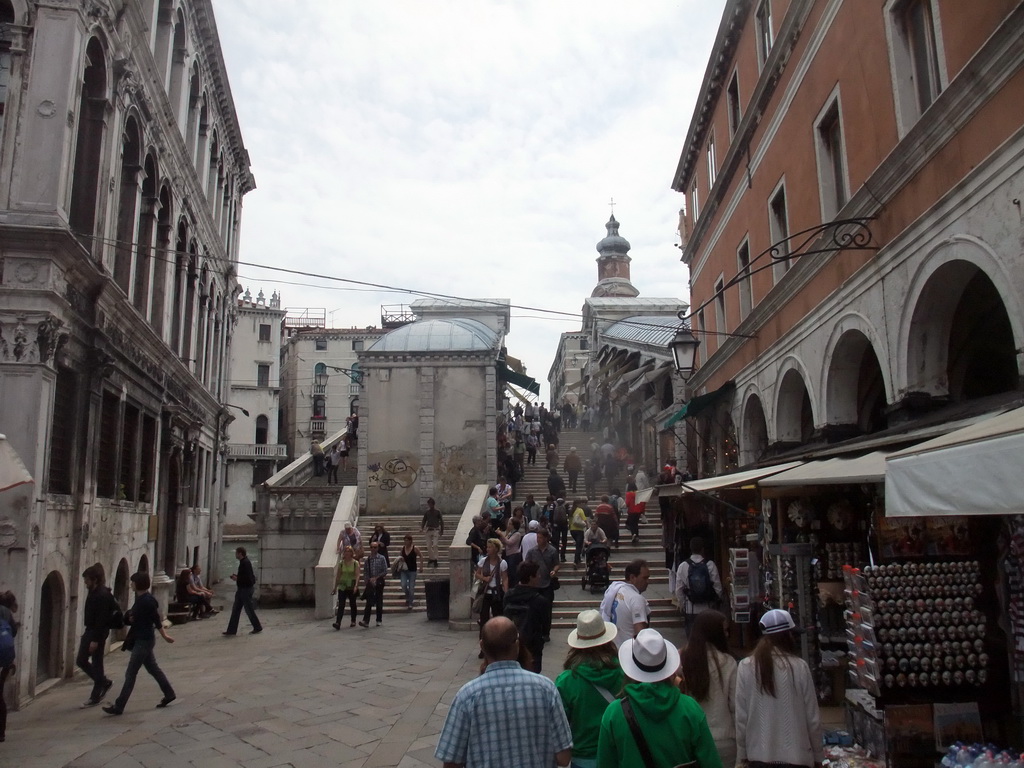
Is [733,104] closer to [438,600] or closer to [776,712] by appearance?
[438,600]

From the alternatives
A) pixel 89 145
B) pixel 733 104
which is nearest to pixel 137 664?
pixel 89 145

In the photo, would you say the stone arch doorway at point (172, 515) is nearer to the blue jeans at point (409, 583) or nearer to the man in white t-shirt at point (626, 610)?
the blue jeans at point (409, 583)

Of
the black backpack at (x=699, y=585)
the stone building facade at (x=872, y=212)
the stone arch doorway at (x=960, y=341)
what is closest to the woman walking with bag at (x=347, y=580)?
the black backpack at (x=699, y=585)

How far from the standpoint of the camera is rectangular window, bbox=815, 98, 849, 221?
10402 mm

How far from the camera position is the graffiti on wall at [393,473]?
81.8 feet

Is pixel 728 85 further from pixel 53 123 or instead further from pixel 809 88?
pixel 53 123

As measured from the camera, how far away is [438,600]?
50.0ft

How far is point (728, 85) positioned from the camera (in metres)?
16.5

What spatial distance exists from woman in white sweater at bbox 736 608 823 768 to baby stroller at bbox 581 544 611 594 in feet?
37.4

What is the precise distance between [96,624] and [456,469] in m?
15.9

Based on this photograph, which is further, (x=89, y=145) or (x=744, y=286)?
(x=744, y=286)

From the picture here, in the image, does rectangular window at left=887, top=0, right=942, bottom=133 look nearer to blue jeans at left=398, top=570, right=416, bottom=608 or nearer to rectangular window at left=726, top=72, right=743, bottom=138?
rectangular window at left=726, top=72, right=743, bottom=138

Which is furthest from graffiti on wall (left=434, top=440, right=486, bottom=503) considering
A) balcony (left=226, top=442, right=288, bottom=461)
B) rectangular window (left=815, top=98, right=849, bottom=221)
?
balcony (left=226, top=442, right=288, bottom=461)

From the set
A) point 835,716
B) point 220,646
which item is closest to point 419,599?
→ point 220,646
